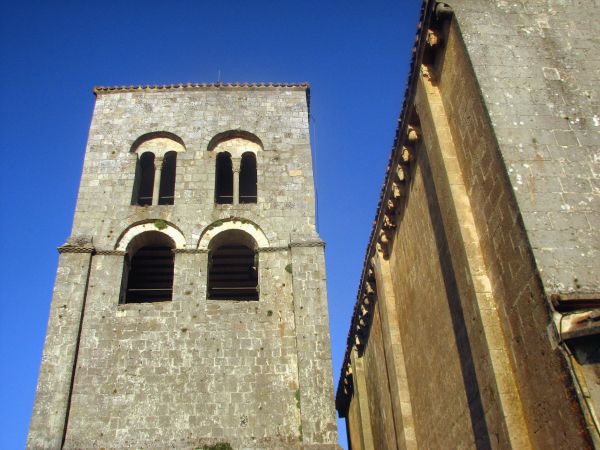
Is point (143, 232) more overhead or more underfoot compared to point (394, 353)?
more overhead

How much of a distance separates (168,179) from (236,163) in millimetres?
2271

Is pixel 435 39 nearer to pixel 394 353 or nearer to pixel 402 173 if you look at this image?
pixel 402 173

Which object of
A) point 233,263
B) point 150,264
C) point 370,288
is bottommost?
point 370,288

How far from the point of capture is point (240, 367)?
13.4m

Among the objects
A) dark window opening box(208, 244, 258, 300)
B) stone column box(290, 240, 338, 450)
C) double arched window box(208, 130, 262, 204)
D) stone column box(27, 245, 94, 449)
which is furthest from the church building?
double arched window box(208, 130, 262, 204)

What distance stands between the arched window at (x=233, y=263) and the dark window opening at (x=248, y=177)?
1742mm

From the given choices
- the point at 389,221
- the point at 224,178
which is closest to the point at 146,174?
the point at 224,178

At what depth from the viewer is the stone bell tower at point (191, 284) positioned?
12617 millimetres

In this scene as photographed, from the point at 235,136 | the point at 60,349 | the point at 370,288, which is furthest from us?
the point at 235,136

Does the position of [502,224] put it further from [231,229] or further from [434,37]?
[231,229]

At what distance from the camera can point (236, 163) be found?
17422 mm

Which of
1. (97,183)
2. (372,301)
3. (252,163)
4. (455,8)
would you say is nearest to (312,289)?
(372,301)

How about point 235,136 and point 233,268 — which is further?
point 235,136

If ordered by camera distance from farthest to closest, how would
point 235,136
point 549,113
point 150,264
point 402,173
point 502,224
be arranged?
point 235,136, point 150,264, point 402,173, point 549,113, point 502,224
